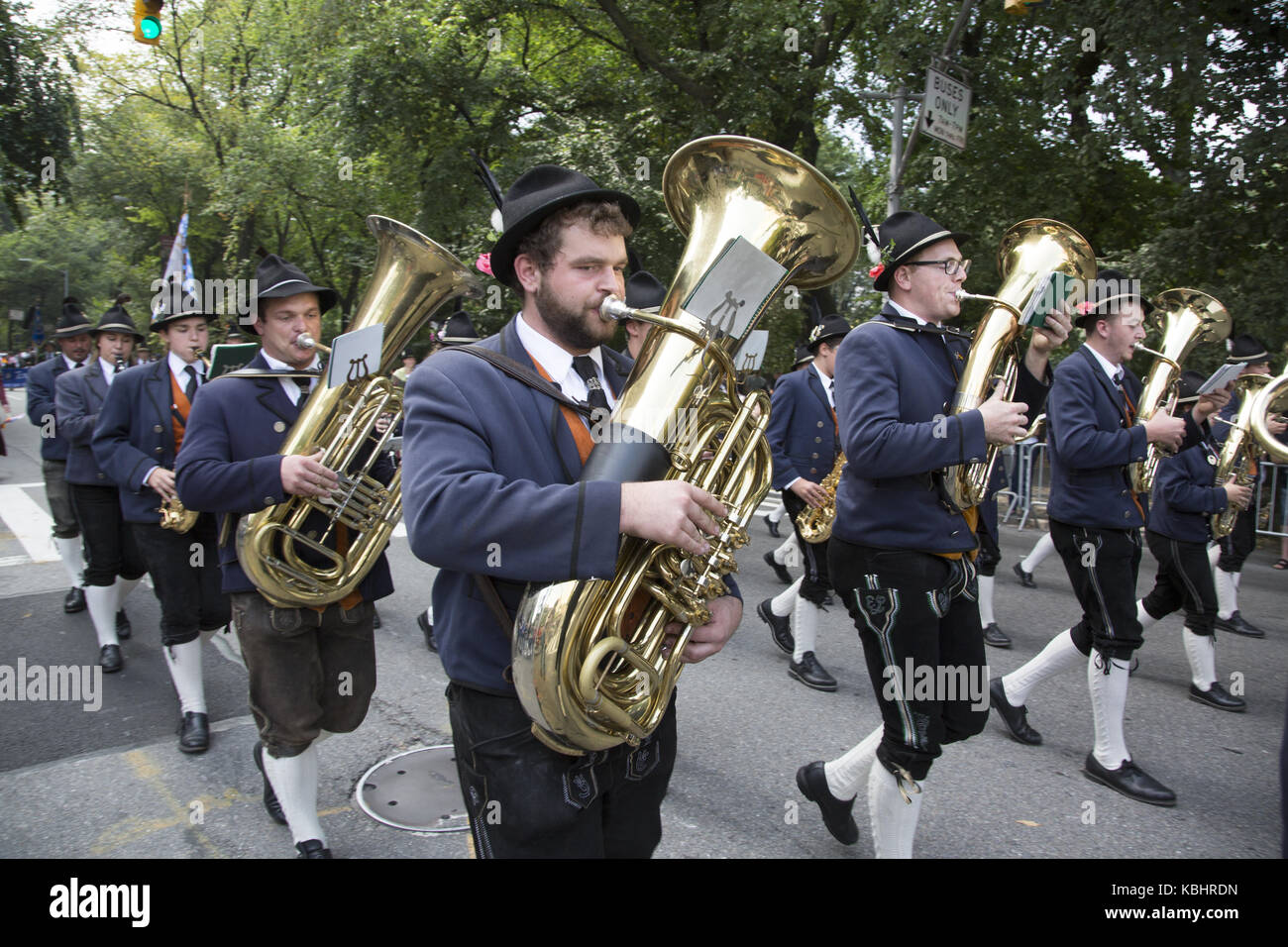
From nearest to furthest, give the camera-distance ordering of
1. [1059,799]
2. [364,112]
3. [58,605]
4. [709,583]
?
[709,583], [1059,799], [58,605], [364,112]

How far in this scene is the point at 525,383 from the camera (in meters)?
2.01

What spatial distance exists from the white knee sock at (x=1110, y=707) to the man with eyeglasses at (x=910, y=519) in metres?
1.36

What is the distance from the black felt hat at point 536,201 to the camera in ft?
6.57

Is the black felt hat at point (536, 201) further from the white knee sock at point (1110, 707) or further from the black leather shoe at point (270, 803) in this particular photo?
the white knee sock at point (1110, 707)

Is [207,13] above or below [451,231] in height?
above

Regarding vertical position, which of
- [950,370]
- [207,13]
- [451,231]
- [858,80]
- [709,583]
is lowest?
[709,583]

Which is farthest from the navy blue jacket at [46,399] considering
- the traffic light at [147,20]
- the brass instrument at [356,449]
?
the brass instrument at [356,449]

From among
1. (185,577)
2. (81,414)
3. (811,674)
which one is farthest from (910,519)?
(81,414)

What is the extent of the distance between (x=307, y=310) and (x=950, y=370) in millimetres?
2562

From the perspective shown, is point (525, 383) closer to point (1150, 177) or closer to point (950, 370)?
point (950, 370)

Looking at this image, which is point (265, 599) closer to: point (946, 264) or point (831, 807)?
point (831, 807)

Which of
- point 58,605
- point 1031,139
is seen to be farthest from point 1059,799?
point 1031,139

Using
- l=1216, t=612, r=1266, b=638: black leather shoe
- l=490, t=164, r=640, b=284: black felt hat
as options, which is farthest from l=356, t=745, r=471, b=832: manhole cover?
l=1216, t=612, r=1266, b=638: black leather shoe

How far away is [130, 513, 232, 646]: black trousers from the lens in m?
4.56
